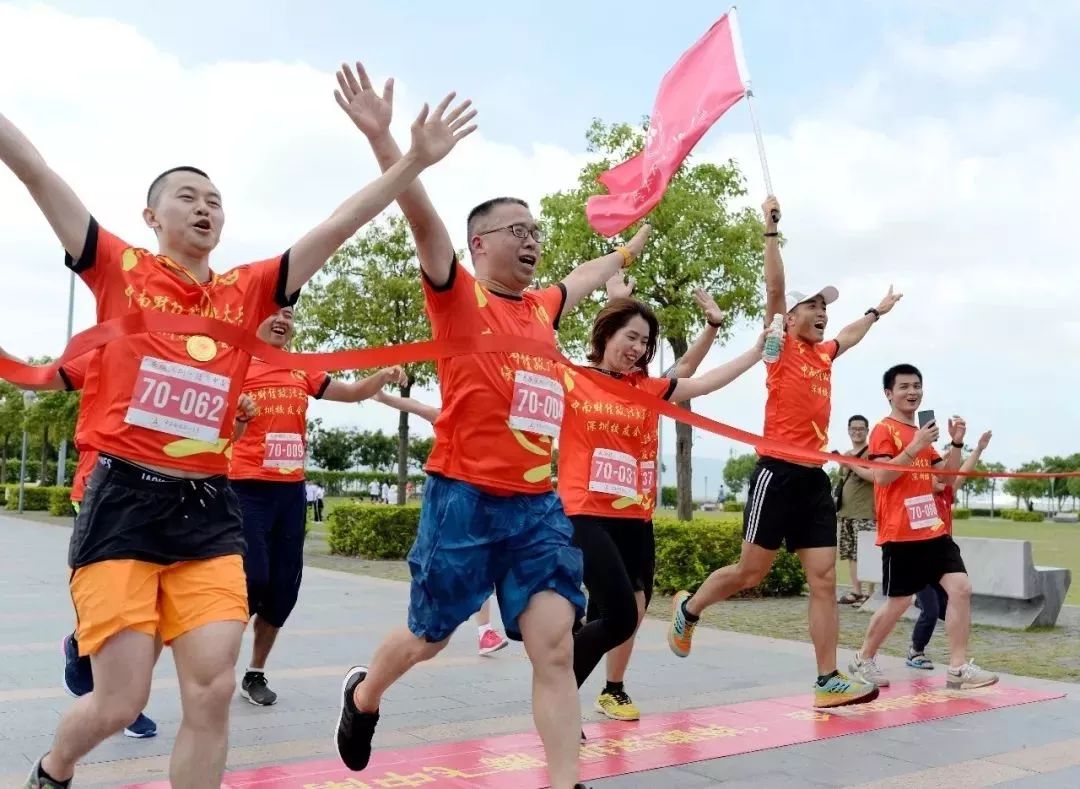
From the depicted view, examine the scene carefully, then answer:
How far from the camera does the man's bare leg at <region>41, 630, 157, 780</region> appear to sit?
295 cm

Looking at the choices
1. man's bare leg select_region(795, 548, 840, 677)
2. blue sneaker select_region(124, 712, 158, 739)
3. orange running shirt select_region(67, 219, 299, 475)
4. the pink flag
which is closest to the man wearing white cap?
man's bare leg select_region(795, 548, 840, 677)

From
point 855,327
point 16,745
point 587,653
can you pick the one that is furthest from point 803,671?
point 16,745

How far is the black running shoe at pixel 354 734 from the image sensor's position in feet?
13.4

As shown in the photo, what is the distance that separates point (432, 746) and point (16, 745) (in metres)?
1.86

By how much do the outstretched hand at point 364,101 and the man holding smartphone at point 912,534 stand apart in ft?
13.6

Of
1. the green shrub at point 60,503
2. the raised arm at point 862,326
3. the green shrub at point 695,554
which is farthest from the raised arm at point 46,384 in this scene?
the green shrub at point 60,503

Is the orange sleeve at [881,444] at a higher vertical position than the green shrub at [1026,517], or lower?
lower

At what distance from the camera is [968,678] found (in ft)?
20.9

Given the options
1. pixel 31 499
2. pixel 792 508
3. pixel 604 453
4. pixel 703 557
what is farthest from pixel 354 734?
pixel 31 499

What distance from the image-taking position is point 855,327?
21.7 feet

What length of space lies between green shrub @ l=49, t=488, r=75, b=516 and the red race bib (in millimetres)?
32483

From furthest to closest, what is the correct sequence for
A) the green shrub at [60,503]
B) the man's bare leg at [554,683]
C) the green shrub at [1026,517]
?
the green shrub at [1026,517] → the green shrub at [60,503] → the man's bare leg at [554,683]

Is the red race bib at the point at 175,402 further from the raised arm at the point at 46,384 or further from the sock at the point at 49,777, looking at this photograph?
the sock at the point at 49,777

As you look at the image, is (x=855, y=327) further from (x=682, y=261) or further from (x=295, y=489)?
(x=682, y=261)
